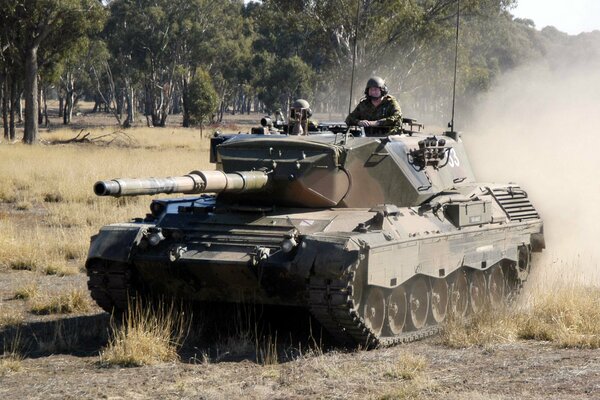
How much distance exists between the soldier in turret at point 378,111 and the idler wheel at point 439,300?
192 cm

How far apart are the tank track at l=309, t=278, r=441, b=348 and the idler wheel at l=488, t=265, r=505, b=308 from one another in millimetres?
3121

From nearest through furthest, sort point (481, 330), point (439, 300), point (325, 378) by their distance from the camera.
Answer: point (325, 378)
point (481, 330)
point (439, 300)

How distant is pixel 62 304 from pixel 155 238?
240 centimetres

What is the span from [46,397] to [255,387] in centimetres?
167

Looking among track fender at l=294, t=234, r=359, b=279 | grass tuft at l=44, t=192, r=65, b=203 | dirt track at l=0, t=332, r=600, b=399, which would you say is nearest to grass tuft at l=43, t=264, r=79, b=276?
dirt track at l=0, t=332, r=600, b=399

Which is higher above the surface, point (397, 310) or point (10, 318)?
point (397, 310)

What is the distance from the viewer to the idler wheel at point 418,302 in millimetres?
11961

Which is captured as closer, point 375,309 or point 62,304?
point 375,309

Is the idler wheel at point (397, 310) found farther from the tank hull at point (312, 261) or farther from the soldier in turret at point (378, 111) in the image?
the soldier in turret at point (378, 111)

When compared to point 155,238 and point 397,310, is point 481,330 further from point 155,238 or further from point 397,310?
point 155,238

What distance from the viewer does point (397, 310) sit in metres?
11.7

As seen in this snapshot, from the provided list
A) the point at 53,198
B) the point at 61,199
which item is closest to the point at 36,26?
the point at 53,198

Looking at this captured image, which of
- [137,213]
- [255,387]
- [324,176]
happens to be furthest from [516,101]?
[255,387]

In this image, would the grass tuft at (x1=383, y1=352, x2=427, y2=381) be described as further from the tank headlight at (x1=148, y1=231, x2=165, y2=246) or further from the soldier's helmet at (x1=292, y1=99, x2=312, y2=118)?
the soldier's helmet at (x1=292, y1=99, x2=312, y2=118)
